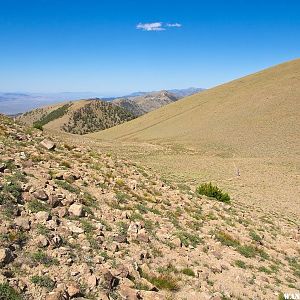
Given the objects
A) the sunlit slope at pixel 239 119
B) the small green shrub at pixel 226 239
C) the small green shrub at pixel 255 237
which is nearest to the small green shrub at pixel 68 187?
the small green shrub at pixel 226 239

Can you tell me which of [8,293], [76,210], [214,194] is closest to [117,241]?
[76,210]

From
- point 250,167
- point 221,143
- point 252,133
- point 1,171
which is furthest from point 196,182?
point 252,133

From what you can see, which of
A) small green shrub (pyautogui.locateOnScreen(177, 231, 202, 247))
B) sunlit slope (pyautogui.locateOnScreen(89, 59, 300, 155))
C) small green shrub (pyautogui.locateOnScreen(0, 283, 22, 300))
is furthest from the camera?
sunlit slope (pyautogui.locateOnScreen(89, 59, 300, 155))

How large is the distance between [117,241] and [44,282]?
3340 millimetres

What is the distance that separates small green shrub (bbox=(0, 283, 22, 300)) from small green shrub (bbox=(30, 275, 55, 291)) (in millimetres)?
533

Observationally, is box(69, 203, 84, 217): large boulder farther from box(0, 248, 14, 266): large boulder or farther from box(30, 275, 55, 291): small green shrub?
box(30, 275, 55, 291): small green shrub

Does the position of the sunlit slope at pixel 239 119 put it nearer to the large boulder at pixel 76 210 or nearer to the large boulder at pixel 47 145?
the large boulder at pixel 47 145

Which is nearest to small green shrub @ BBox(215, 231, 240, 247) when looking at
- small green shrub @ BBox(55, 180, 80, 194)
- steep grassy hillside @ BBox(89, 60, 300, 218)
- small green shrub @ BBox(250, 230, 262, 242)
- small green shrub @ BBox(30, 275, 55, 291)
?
small green shrub @ BBox(250, 230, 262, 242)

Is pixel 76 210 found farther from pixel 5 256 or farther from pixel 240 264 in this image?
pixel 240 264

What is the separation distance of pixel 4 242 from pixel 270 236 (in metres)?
11.8

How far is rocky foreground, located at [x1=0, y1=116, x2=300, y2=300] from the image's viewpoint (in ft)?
27.4

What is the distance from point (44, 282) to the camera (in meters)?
7.74

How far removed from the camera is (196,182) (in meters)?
29.3

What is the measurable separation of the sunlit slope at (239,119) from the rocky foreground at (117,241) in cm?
3724
